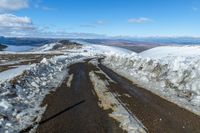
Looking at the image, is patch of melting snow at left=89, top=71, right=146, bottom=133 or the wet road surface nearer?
the wet road surface

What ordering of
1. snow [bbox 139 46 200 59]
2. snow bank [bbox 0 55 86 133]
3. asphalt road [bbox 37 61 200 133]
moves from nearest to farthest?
asphalt road [bbox 37 61 200 133]
snow bank [bbox 0 55 86 133]
snow [bbox 139 46 200 59]

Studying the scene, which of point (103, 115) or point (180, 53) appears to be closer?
point (103, 115)

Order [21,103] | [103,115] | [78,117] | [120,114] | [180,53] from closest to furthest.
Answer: [78,117] → [103,115] → [120,114] → [21,103] → [180,53]

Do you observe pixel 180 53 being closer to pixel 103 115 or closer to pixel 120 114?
pixel 120 114

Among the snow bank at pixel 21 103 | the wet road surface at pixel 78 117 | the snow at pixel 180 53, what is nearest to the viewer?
the wet road surface at pixel 78 117

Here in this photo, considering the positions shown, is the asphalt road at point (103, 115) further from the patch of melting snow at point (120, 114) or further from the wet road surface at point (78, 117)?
the patch of melting snow at point (120, 114)

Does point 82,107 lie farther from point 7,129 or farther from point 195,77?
point 195,77

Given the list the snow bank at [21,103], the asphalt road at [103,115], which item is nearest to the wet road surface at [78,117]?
the asphalt road at [103,115]

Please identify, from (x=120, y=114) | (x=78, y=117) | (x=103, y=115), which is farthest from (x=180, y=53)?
(x=78, y=117)

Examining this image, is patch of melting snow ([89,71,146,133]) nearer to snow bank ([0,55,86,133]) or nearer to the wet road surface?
the wet road surface

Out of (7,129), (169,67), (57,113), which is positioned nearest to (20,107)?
(57,113)

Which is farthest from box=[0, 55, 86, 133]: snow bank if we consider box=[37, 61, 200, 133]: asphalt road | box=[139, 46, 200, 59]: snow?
box=[139, 46, 200, 59]: snow

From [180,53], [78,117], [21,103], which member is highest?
[78,117]
